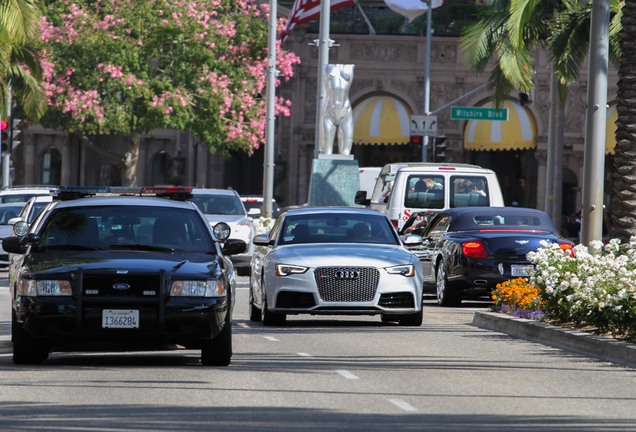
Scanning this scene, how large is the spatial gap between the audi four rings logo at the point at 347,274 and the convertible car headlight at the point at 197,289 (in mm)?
5255

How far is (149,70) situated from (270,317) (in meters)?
33.7

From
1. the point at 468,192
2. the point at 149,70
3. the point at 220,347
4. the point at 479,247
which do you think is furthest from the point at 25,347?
the point at 149,70

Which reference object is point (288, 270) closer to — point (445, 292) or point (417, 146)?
point (445, 292)

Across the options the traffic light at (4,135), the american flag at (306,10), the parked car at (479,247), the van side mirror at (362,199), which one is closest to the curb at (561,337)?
the parked car at (479,247)

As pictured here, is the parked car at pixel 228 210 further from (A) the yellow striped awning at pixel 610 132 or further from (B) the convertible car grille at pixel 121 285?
(A) the yellow striped awning at pixel 610 132

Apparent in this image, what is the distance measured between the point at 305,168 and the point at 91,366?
52436 mm

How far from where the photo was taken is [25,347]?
14250 mm

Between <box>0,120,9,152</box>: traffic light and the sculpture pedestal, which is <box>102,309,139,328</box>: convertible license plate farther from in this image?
<box>0,120,9,152</box>: traffic light

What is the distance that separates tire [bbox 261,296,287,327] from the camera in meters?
19.8

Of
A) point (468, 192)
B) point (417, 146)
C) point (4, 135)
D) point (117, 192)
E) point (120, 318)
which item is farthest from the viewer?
point (4, 135)

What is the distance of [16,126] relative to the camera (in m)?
57.8

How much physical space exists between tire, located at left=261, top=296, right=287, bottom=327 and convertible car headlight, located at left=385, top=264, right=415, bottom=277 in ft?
5.08

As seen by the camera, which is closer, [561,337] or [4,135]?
[561,337]

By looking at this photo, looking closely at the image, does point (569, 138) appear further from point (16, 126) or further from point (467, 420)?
point (467, 420)
